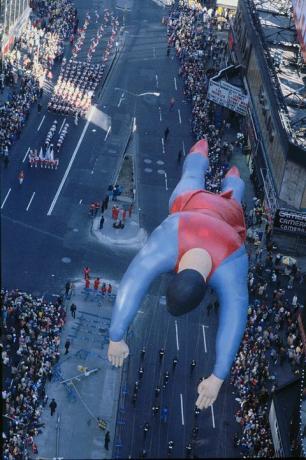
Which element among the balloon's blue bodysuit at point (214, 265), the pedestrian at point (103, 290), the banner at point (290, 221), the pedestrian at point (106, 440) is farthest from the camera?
the banner at point (290, 221)

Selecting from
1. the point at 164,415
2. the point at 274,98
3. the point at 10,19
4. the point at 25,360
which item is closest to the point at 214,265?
the point at 164,415

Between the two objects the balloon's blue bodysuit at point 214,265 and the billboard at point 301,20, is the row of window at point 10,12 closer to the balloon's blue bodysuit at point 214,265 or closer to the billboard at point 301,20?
the billboard at point 301,20

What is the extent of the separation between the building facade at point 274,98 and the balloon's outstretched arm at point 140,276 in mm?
36555

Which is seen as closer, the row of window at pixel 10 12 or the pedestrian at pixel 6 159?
the pedestrian at pixel 6 159

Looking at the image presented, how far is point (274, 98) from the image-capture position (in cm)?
8100


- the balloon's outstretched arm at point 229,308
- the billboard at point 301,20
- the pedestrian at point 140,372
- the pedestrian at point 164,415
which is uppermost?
the billboard at point 301,20

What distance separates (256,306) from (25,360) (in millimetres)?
16513

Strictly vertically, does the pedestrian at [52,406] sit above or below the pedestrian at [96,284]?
below

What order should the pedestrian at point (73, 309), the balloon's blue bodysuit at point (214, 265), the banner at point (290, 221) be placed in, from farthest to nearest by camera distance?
the banner at point (290, 221) < the pedestrian at point (73, 309) < the balloon's blue bodysuit at point (214, 265)

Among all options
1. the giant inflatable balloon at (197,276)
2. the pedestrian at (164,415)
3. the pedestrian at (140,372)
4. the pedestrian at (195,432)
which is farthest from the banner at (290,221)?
the giant inflatable balloon at (197,276)

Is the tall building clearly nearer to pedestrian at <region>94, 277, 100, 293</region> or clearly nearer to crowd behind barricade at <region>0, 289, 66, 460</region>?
pedestrian at <region>94, 277, 100, 293</region>

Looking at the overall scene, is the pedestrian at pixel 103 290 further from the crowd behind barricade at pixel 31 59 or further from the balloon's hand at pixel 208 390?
the balloon's hand at pixel 208 390

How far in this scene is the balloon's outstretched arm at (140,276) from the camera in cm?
3700

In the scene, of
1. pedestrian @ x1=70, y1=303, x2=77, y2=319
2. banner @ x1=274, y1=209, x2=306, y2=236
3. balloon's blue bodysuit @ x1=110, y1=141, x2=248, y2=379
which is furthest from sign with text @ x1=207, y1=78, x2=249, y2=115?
balloon's blue bodysuit @ x1=110, y1=141, x2=248, y2=379
